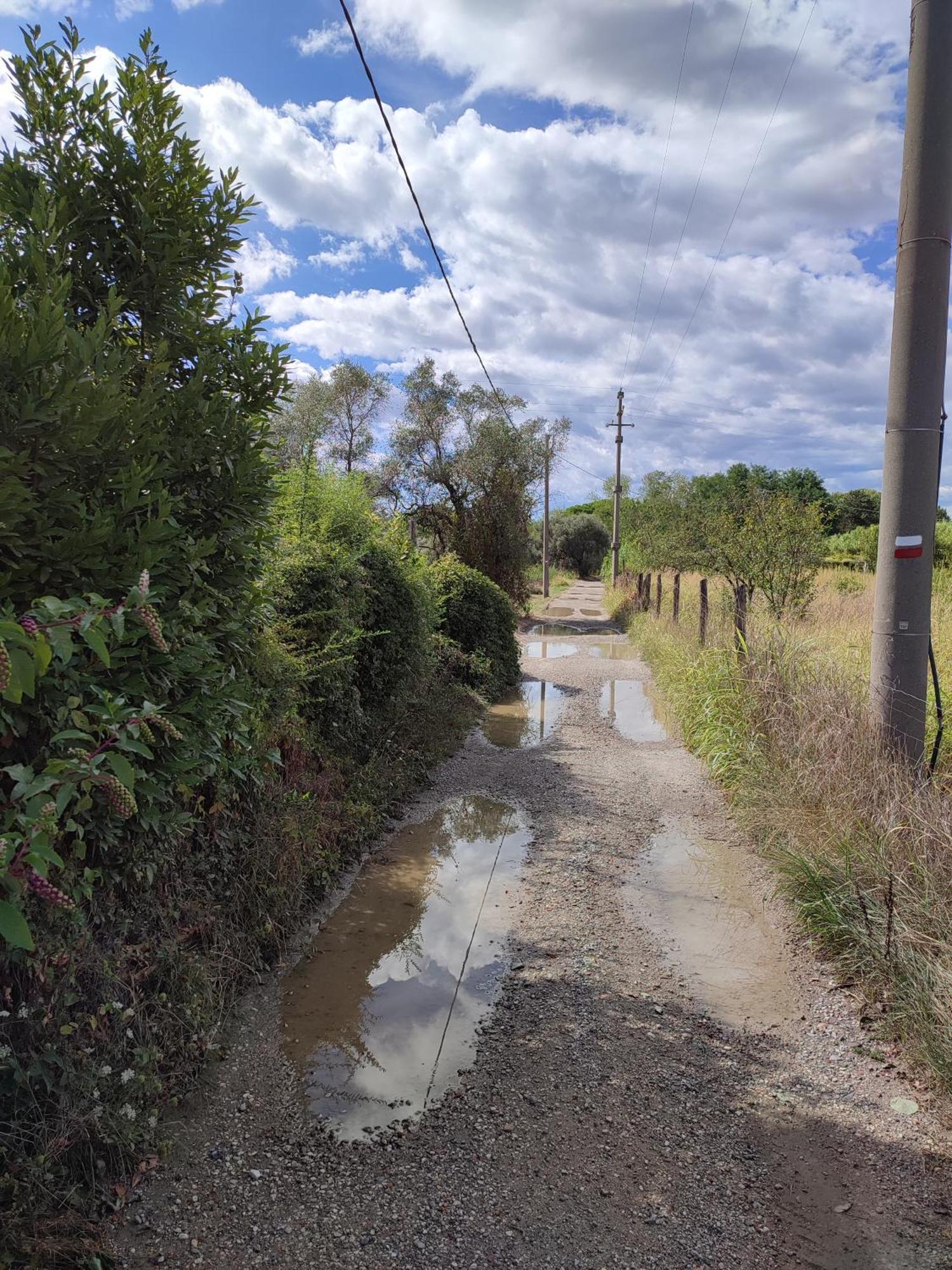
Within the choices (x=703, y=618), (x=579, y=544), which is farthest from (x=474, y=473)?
(x=579, y=544)

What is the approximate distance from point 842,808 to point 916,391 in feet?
8.21

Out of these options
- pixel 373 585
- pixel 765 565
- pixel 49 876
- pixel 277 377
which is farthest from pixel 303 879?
pixel 765 565

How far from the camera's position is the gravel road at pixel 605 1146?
7.42 feet

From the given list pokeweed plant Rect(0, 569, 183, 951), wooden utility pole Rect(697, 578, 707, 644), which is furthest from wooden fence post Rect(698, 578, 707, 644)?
pokeweed plant Rect(0, 569, 183, 951)

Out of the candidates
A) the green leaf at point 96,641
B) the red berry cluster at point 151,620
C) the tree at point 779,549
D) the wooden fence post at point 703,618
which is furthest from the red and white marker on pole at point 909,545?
the tree at point 779,549

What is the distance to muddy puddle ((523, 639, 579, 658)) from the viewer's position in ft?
52.3

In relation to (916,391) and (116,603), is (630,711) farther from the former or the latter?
(116,603)

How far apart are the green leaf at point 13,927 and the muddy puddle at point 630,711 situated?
7973mm

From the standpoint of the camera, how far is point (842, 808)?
440cm

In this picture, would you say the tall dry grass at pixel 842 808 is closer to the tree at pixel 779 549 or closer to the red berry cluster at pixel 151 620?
the red berry cluster at pixel 151 620

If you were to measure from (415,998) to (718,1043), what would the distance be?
135 centimetres

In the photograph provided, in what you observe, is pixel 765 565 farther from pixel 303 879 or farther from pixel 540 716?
pixel 303 879

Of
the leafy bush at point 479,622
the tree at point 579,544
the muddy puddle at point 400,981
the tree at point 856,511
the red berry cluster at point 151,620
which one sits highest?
the tree at point 856,511

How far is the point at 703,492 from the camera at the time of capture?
47.6 m
